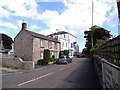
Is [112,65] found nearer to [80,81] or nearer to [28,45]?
[80,81]

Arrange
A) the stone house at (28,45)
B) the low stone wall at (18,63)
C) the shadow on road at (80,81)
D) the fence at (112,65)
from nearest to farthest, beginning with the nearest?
the fence at (112,65) → the shadow on road at (80,81) → the low stone wall at (18,63) → the stone house at (28,45)

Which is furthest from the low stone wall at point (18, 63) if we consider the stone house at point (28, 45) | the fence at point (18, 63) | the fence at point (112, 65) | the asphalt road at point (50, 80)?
the fence at point (112, 65)

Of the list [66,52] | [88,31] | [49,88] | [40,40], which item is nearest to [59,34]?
[88,31]

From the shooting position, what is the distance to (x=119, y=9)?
10.4ft

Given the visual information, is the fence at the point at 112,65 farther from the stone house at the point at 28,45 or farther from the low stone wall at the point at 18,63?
the stone house at the point at 28,45

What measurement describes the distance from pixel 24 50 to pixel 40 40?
15.7 feet

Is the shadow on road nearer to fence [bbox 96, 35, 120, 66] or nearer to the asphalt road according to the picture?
the asphalt road

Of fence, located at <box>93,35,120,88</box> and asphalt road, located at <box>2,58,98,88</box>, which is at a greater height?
fence, located at <box>93,35,120,88</box>

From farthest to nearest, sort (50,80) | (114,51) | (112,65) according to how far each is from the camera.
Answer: (50,80)
(114,51)
(112,65)

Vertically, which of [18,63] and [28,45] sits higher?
[28,45]

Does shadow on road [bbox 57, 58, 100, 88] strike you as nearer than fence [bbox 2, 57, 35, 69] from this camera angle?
Yes

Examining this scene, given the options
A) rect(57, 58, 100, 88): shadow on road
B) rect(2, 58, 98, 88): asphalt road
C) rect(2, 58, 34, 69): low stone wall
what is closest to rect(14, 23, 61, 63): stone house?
rect(2, 58, 34, 69): low stone wall

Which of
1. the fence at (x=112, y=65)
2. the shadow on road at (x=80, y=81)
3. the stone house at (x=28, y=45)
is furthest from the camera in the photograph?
the stone house at (x=28, y=45)

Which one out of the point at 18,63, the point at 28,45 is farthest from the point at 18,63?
the point at 28,45
